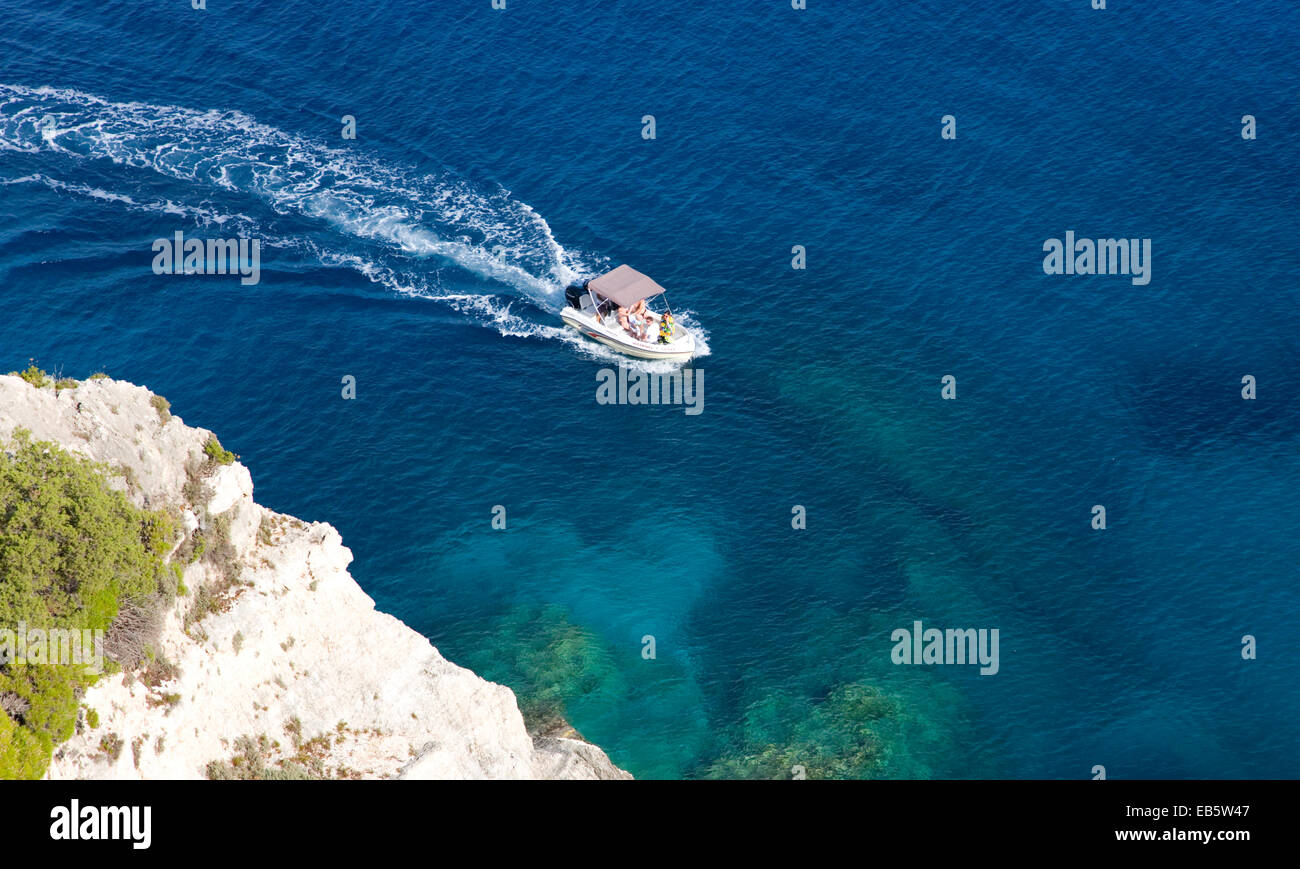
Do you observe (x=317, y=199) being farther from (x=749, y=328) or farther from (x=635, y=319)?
(x=749, y=328)

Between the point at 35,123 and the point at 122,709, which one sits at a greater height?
the point at 35,123

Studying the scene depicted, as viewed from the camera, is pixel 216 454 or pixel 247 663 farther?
pixel 216 454

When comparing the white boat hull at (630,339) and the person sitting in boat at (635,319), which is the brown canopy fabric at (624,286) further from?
the white boat hull at (630,339)

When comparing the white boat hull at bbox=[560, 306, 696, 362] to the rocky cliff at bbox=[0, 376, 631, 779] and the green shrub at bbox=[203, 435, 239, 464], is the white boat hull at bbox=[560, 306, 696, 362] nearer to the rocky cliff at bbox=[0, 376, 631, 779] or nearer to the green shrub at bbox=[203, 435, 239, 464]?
the rocky cliff at bbox=[0, 376, 631, 779]

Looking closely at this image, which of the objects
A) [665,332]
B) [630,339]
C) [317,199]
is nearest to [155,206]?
[317,199]

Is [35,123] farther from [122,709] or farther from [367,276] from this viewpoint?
[122,709]
